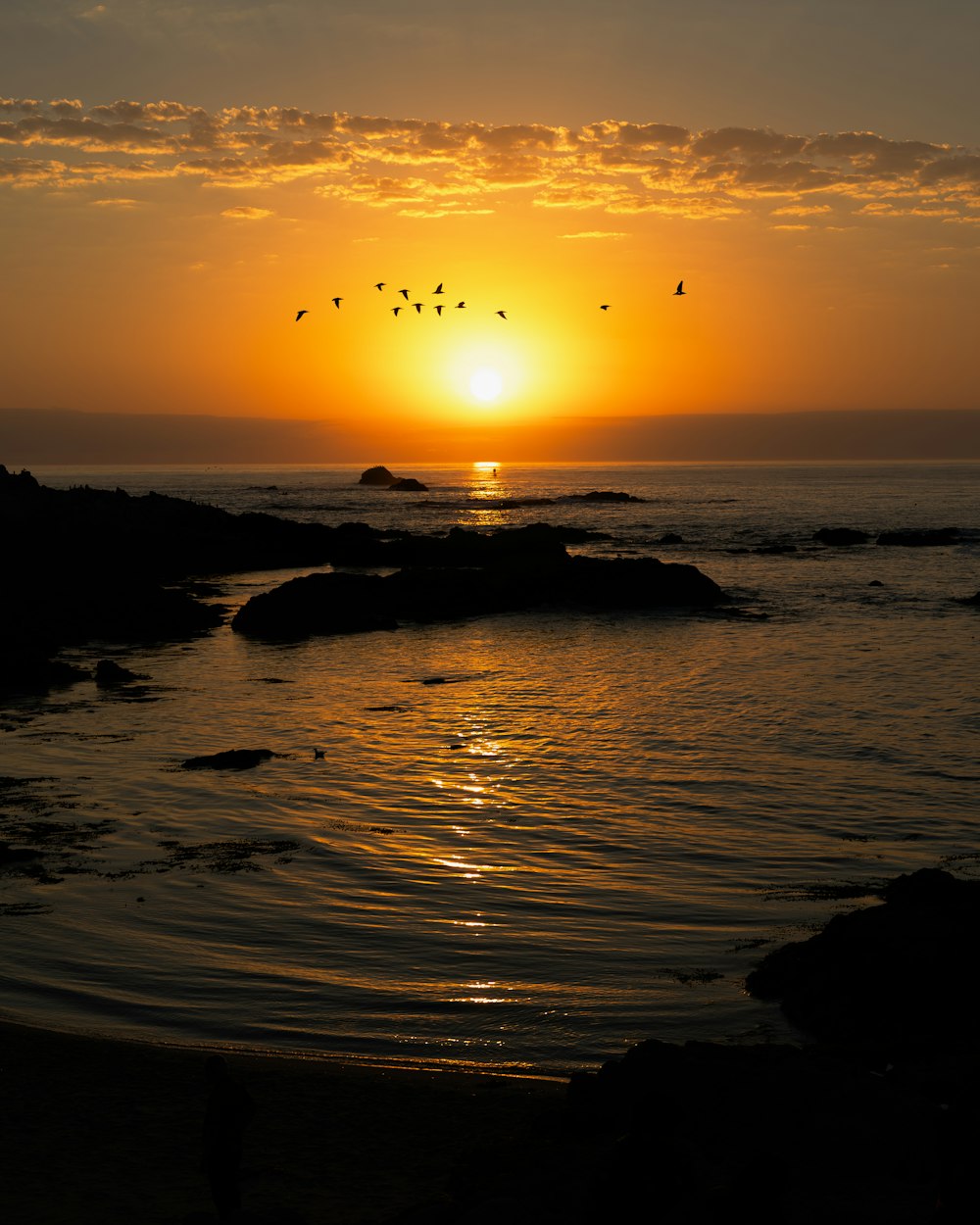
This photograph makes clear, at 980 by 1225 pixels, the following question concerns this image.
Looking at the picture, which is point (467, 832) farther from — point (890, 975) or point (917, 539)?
point (917, 539)

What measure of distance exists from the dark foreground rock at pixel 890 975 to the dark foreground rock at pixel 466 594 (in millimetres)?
32628

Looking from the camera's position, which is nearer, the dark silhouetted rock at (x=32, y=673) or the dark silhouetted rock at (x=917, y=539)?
the dark silhouetted rock at (x=32, y=673)

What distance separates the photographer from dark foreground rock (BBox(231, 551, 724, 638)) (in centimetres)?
4406

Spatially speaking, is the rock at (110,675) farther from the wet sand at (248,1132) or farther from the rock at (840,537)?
the rock at (840,537)

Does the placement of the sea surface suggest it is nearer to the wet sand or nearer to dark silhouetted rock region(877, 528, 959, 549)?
the wet sand

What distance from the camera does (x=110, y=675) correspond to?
109 feet

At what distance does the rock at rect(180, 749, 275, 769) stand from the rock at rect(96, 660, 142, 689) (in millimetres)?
10079

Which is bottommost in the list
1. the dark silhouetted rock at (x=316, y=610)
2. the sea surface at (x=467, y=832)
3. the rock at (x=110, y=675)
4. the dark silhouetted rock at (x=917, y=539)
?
the sea surface at (x=467, y=832)

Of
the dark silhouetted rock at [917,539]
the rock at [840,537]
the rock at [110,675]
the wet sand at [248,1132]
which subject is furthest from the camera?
the rock at [840,537]

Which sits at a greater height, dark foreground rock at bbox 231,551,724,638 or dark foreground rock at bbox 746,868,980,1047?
dark foreground rock at bbox 231,551,724,638

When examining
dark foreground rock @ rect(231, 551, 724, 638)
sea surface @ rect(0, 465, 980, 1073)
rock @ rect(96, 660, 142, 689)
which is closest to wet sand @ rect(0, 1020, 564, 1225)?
sea surface @ rect(0, 465, 980, 1073)

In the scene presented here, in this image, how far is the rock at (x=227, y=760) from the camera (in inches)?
916

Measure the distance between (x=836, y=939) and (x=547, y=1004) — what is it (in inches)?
119

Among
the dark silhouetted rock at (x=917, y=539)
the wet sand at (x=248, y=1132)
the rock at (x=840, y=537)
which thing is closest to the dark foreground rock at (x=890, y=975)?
the wet sand at (x=248, y=1132)
